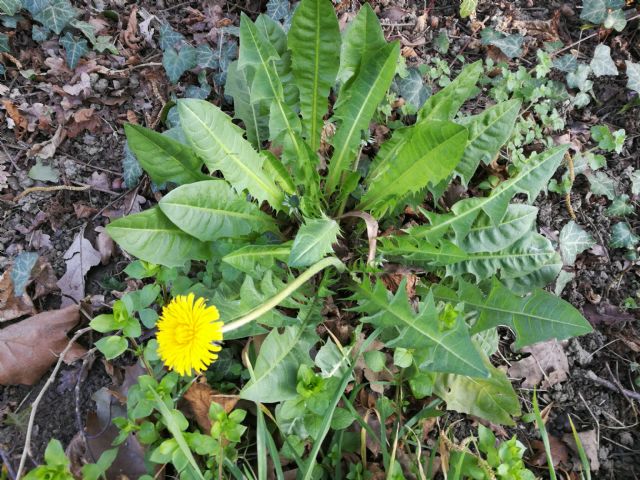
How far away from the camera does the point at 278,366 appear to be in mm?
1719

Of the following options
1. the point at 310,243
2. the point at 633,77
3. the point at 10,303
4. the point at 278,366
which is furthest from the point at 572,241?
the point at 10,303

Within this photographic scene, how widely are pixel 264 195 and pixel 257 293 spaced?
17.6 inches

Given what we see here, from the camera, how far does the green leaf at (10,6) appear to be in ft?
7.32

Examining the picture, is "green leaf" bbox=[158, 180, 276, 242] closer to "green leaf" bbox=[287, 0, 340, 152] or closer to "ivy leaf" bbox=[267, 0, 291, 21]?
"green leaf" bbox=[287, 0, 340, 152]

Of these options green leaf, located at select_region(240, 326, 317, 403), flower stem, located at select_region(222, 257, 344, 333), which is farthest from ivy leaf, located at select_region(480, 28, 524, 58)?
green leaf, located at select_region(240, 326, 317, 403)

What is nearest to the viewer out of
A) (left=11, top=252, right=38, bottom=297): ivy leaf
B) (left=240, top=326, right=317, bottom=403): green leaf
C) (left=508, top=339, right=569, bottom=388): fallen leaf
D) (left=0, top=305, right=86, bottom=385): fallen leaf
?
(left=240, top=326, right=317, bottom=403): green leaf

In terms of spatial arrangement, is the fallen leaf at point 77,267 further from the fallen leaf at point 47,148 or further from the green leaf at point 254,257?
the green leaf at point 254,257

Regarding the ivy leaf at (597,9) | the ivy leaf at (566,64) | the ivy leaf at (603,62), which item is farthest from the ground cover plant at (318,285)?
the ivy leaf at (597,9)

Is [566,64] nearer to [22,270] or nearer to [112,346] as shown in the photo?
[112,346]

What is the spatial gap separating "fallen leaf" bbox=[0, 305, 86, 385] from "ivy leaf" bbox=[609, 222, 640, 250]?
2.65 m

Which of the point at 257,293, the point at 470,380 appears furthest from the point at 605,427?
the point at 257,293

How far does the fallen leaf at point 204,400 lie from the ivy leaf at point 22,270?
34.0 inches

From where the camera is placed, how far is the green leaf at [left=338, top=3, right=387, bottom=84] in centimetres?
186

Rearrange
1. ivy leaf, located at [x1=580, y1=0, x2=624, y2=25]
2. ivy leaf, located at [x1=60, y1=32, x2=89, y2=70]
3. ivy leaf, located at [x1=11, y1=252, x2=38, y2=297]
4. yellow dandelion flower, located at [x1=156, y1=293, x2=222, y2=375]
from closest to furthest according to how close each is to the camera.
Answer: yellow dandelion flower, located at [x1=156, y1=293, x2=222, y2=375] < ivy leaf, located at [x1=11, y1=252, x2=38, y2=297] < ivy leaf, located at [x1=60, y1=32, x2=89, y2=70] < ivy leaf, located at [x1=580, y1=0, x2=624, y2=25]
